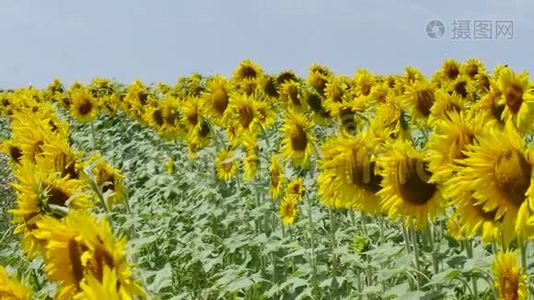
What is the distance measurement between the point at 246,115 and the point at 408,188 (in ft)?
10.8

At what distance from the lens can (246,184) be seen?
6.62 meters

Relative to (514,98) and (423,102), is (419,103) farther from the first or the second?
(514,98)

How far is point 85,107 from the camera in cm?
933

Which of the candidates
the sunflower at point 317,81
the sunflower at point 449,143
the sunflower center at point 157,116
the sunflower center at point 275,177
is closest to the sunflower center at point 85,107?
the sunflower center at point 157,116

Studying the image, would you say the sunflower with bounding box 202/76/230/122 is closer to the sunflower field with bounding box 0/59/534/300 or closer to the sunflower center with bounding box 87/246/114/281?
the sunflower field with bounding box 0/59/534/300

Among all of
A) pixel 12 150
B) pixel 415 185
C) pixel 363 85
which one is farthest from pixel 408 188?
pixel 363 85

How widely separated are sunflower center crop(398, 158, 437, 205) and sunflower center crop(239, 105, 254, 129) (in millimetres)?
3232

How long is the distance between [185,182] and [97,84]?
715 cm

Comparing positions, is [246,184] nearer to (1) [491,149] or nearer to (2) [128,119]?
(1) [491,149]

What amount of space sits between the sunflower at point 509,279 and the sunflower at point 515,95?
7.62ft

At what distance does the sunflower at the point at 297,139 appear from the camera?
4.71m

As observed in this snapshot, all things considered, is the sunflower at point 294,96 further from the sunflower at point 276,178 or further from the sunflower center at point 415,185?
the sunflower center at point 415,185

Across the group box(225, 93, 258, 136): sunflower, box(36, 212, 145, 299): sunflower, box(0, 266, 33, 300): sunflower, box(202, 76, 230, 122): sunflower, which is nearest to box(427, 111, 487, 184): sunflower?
box(36, 212, 145, 299): sunflower

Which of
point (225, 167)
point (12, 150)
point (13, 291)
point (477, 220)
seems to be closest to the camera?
point (13, 291)
